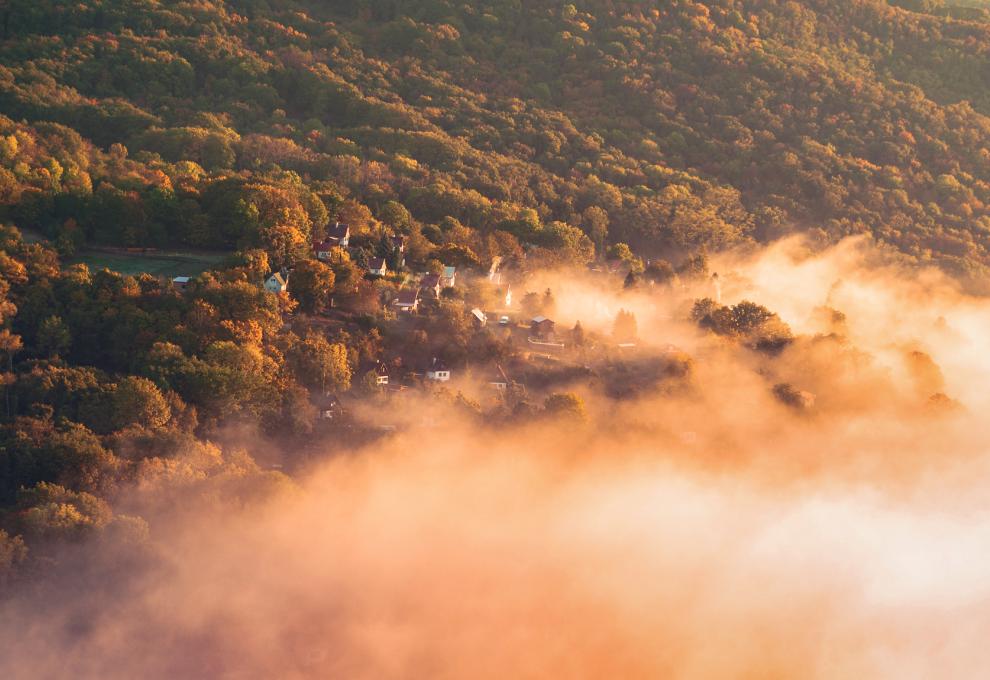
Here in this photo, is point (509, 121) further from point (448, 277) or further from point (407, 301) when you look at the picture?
point (407, 301)

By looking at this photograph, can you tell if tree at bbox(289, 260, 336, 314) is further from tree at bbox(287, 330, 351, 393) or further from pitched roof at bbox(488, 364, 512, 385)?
pitched roof at bbox(488, 364, 512, 385)

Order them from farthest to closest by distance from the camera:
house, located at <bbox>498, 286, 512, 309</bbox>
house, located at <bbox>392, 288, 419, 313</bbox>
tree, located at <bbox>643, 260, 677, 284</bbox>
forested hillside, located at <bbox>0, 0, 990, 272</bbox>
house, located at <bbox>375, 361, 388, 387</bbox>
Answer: tree, located at <bbox>643, 260, 677, 284</bbox>
forested hillside, located at <bbox>0, 0, 990, 272</bbox>
house, located at <bbox>498, 286, 512, 309</bbox>
house, located at <bbox>392, 288, 419, 313</bbox>
house, located at <bbox>375, 361, 388, 387</bbox>

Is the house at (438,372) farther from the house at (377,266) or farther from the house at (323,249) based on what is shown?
the house at (323,249)

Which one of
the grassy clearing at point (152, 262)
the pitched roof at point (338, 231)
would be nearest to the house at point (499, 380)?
the pitched roof at point (338, 231)

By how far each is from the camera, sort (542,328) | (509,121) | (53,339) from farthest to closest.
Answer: (509,121), (542,328), (53,339)

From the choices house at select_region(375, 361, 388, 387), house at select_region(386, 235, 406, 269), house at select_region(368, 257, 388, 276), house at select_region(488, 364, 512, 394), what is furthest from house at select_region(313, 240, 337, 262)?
house at select_region(488, 364, 512, 394)

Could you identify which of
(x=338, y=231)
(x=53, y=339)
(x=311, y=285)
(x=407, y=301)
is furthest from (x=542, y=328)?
(x=53, y=339)
